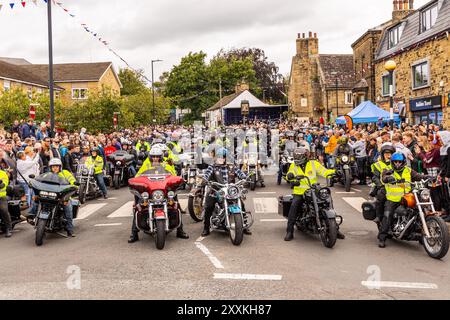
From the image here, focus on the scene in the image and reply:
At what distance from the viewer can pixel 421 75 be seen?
86.2 ft

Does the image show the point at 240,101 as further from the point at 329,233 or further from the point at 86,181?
the point at 329,233

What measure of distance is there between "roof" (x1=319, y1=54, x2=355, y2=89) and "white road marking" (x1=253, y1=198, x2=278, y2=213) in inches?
1364

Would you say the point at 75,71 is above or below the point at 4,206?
above

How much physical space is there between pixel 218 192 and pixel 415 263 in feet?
11.3

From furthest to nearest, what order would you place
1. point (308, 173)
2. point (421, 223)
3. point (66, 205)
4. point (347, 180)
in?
point (347, 180) < point (66, 205) < point (308, 173) < point (421, 223)

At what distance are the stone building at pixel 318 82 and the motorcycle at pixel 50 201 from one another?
3695 centimetres

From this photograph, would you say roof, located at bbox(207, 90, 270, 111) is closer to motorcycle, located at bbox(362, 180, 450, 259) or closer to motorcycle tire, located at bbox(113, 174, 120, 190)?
motorcycle tire, located at bbox(113, 174, 120, 190)

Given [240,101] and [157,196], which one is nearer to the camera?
[157,196]

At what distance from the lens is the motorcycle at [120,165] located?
16309 mm

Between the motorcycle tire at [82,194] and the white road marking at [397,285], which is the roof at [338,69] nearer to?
the motorcycle tire at [82,194]

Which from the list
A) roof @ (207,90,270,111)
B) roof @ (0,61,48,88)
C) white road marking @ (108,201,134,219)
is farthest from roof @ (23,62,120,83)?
white road marking @ (108,201,134,219)

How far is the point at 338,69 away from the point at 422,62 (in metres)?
22.4

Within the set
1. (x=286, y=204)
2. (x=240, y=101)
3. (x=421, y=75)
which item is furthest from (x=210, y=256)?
(x=240, y=101)

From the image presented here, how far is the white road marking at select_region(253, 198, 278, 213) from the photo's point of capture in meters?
11.8
